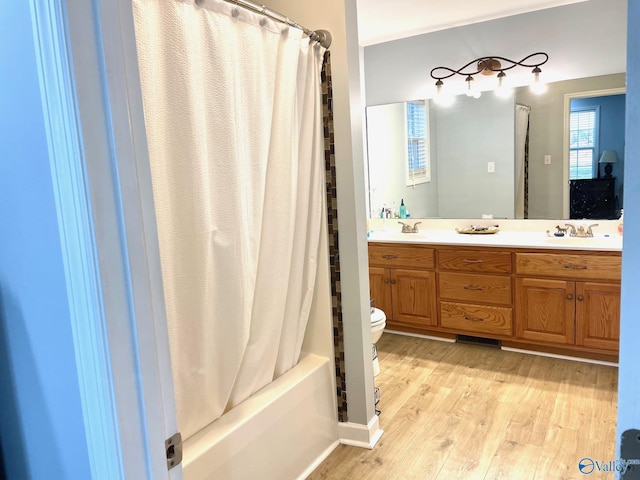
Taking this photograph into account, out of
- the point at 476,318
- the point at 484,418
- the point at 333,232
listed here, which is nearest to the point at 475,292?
the point at 476,318

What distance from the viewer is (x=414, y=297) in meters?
3.69

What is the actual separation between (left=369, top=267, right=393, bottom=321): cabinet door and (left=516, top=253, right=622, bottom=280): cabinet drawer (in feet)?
3.20

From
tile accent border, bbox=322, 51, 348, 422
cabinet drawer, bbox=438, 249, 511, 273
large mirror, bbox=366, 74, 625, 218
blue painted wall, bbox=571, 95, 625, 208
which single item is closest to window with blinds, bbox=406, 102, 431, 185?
large mirror, bbox=366, 74, 625, 218

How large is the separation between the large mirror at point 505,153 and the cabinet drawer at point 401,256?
0.62m

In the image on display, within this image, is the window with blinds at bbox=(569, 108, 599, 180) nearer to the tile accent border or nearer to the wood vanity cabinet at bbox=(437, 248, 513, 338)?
the wood vanity cabinet at bbox=(437, 248, 513, 338)

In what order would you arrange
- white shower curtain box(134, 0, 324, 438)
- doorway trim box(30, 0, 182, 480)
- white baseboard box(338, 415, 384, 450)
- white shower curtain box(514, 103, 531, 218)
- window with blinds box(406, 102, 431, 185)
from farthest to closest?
window with blinds box(406, 102, 431, 185), white shower curtain box(514, 103, 531, 218), white baseboard box(338, 415, 384, 450), white shower curtain box(134, 0, 324, 438), doorway trim box(30, 0, 182, 480)

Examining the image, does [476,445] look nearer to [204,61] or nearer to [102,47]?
[204,61]

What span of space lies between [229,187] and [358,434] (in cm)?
145

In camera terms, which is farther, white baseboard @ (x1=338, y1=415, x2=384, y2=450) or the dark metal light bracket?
the dark metal light bracket

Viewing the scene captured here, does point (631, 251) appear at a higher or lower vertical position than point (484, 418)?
higher

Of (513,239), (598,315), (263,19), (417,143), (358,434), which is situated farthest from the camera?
(417,143)

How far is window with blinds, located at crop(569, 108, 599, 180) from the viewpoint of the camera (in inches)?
134

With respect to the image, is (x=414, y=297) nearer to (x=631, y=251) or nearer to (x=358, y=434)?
(x=358, y=434)

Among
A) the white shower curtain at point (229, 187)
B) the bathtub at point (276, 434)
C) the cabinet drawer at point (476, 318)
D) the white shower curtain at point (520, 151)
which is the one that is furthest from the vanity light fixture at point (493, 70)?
the bathtub at point (276, 434)
